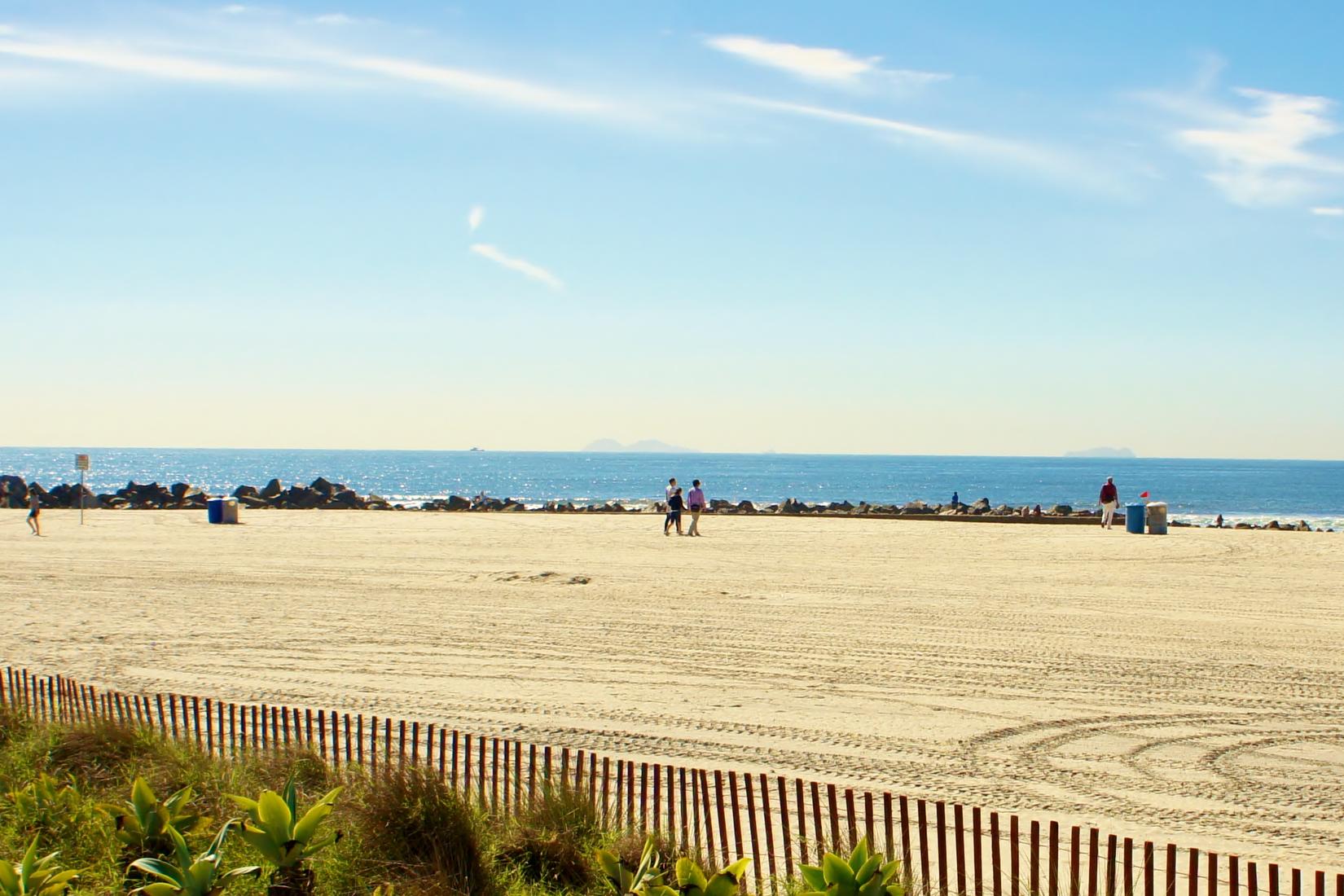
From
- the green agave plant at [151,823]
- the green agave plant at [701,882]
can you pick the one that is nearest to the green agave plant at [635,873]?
the green agave plant at [701,882]

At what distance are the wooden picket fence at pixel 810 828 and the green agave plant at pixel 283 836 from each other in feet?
3.81

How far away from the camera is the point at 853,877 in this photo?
458 cm

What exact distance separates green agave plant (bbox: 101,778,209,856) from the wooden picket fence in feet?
3.70

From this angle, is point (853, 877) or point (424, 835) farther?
point (424, 835)

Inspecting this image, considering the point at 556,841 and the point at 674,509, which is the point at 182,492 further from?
the point at 556,841

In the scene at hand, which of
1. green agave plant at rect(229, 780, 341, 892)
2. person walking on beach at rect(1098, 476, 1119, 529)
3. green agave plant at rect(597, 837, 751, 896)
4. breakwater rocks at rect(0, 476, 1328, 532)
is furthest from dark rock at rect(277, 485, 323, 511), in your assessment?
green agave plant at rect(597, 837, 751, 896)

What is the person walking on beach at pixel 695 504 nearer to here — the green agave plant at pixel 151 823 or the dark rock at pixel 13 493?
the green agave plant at pixel 151 823

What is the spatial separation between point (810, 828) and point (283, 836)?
360 cm

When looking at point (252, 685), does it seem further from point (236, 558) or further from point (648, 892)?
point (236, 558)

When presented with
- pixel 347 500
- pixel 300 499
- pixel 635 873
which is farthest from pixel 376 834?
pixel 347 500

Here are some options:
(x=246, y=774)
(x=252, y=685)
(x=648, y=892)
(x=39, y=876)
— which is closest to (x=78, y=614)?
(x=252, y=685)

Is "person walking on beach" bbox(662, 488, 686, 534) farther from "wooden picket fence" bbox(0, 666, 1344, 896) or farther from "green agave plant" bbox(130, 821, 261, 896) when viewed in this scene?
"green agave plant" bbox(130, 821, 261, 896)

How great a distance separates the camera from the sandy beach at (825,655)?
887 centimetres

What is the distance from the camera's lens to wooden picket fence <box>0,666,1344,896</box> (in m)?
5.55
